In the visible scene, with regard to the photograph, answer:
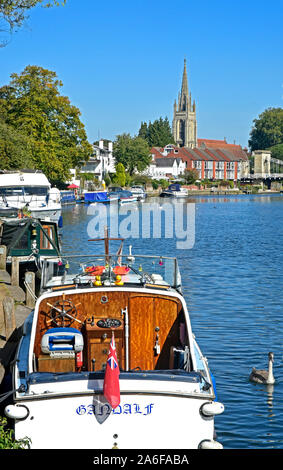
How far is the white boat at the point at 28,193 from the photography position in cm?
5034

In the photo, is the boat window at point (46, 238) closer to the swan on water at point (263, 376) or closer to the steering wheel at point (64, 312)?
the swan on water at point (263, 376)

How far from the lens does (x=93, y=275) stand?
551 inches

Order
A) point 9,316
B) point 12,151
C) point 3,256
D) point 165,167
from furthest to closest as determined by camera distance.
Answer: point 165,167
point 12,151
point 3,256
point 9,316

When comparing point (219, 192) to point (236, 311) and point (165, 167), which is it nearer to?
point (165, 167)

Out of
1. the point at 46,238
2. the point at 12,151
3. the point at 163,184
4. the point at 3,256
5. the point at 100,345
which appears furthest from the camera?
the point at 163,184

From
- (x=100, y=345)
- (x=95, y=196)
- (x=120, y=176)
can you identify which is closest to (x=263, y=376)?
(x=100, y=345)

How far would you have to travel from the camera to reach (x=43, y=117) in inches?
3177

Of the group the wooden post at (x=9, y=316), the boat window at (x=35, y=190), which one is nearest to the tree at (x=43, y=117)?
the boat window at (x=35, y=190)

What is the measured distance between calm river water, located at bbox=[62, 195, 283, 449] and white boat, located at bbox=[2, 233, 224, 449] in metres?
2.58

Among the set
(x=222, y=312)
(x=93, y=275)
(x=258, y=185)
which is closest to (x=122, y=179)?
(x=258, y=185)

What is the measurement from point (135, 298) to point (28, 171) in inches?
1740

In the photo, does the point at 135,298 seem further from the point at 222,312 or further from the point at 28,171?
the point at 28,171

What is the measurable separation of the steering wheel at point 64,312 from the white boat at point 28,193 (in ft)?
121

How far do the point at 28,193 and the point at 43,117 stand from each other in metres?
30.8
